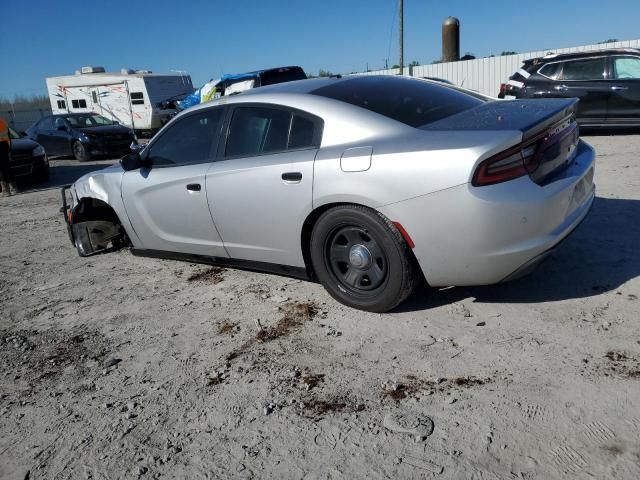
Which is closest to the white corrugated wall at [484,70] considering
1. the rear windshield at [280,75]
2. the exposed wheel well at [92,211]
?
the rear windshield at [280,75]

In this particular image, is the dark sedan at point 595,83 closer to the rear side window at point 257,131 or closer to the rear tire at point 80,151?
the rear side window at point 257,131

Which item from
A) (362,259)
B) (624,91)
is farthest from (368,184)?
(624,91)

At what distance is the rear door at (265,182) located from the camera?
11.8 ft

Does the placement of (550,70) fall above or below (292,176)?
above

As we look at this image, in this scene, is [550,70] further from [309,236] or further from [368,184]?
[368,184]

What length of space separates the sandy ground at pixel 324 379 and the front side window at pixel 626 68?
773 cm

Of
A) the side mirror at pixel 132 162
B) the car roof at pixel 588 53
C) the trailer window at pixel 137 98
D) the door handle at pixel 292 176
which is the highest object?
the trailer window at pixel 137 98

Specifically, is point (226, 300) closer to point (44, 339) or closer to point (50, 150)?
point (44, 339)

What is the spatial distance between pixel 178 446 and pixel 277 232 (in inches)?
66.2

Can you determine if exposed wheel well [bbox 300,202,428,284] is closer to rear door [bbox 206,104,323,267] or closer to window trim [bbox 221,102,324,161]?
rear door [bbox 206,104,323,267]

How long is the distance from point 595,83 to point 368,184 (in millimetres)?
9584

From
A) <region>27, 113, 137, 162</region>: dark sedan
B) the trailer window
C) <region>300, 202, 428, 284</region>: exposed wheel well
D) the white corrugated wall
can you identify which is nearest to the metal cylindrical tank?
the white corrugated wall

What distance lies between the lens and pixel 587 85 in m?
10.9

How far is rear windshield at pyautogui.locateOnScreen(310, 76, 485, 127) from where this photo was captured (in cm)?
357
